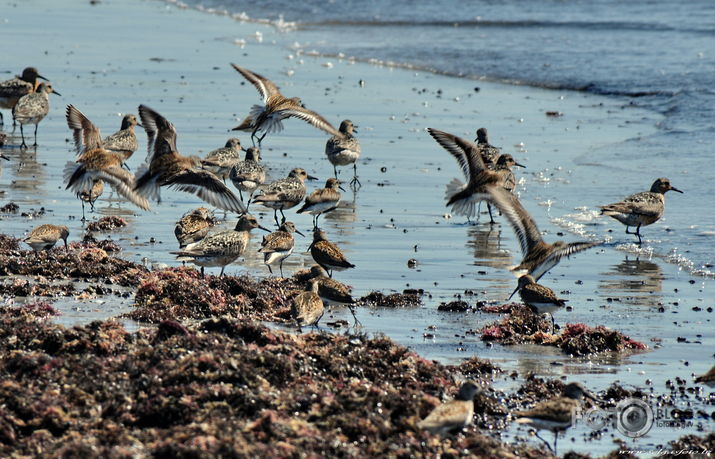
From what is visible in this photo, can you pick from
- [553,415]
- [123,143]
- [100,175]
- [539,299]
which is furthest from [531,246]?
[123,143]

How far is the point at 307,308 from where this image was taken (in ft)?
30.0

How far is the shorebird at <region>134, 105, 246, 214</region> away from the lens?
41.4 feet

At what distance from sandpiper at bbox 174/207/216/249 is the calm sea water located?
5.49m

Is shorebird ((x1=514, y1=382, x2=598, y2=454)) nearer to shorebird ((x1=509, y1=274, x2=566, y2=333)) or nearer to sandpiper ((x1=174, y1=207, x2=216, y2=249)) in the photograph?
shorebird ((x1=509, y1=274, x2=566, y2=333))

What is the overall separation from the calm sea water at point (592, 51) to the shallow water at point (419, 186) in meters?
0.26

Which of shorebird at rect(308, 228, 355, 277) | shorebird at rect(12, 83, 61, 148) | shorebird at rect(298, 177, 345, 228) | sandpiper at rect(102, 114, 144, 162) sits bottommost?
shorebird at rect(308, 228, 355, 277)

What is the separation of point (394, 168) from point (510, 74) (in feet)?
36.0

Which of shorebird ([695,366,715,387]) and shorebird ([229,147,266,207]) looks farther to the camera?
shorebird ([229,147,266,207])

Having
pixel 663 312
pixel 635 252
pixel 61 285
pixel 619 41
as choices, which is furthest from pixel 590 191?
pixel 619 41

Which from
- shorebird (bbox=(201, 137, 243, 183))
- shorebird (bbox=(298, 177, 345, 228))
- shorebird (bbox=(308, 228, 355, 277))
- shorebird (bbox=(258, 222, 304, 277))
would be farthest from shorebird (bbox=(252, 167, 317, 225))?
shorebird (bbox=(308, 228, 355, 277))

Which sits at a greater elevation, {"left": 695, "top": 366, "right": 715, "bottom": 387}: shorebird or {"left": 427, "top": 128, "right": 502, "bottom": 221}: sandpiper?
{"left": 427, "top": 128, "right": 502, "bottom": 221}: sandpiper

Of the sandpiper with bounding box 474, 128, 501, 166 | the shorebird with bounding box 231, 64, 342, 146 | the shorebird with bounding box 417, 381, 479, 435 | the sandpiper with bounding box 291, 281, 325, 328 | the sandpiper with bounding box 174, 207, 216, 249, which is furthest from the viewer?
the sandpiper with bounding box 474, 128, 501, 166

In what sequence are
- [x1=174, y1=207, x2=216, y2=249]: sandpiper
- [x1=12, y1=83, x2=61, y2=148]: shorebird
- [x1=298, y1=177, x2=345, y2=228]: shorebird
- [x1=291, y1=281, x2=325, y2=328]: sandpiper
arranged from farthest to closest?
[x1=12, y1=83, x2=61, y2=148]: shorebird → [x1=298, y1=177, x2=345, y2=228]: shorebird → [x1=174, y1=207, x2=216, y2=249]: sandpiper → [x1=291, y1=281, x2=325, y2=328]: sandpiper

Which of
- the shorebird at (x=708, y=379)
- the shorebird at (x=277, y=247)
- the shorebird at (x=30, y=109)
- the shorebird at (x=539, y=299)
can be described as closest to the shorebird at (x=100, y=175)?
the shorebird at (x=277, y=247)
